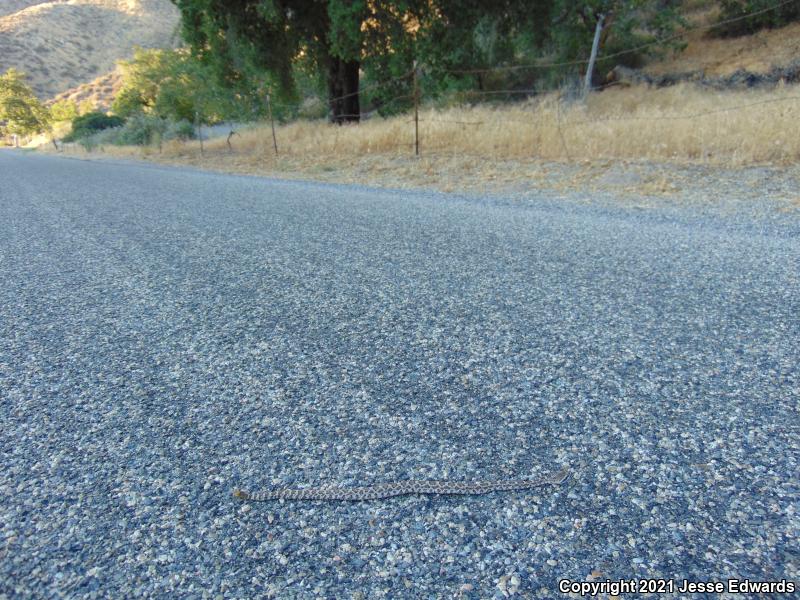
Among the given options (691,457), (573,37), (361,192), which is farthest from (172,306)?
(573,37)

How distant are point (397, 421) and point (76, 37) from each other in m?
110

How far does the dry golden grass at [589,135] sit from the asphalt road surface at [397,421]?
5096 millimetres

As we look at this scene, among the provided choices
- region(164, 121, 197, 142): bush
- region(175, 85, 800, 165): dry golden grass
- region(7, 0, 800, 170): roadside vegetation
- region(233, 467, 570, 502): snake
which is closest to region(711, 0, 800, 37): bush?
region(7, 0, 800, 170): roadside vegetation

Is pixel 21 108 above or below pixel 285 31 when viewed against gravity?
above

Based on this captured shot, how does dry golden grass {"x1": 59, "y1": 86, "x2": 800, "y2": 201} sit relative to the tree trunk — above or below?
below

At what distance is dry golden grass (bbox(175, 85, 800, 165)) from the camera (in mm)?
7211

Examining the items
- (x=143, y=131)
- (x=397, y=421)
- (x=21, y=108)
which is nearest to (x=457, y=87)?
(x=397, y=421)

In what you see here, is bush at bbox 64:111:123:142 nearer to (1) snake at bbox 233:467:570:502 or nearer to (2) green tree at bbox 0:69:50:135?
(2) green tree at bbox 0:69:50:135

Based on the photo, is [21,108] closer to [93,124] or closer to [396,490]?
[93,124]

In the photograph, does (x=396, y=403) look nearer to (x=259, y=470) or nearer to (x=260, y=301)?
(x=259, y=470)

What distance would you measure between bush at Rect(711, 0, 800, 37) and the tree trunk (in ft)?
61.2

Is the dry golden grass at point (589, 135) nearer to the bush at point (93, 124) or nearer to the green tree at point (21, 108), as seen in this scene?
the bush at point (93, 124)

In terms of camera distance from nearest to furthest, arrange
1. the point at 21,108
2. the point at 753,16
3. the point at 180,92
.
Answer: the point at 753,16
the point at 180,92
the point at 21,108

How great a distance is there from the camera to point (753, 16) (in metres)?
22.2
